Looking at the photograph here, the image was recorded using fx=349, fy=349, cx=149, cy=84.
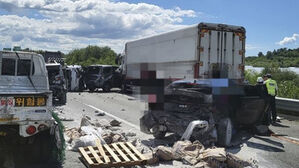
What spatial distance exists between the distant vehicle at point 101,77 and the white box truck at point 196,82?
2.99 feet

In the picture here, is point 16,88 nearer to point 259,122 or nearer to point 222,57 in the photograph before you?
point 259,122

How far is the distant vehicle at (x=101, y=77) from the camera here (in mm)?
25031

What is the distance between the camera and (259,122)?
9.49 m

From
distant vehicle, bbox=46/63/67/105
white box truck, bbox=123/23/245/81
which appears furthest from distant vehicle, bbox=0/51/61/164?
distant vehicle, bbox=46/63/67/105

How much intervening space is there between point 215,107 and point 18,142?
425cm

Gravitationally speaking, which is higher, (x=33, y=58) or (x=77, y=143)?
(x=33, y=58)

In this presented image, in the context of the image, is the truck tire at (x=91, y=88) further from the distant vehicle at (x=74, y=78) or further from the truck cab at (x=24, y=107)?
the truck cab at (x=24, y=107)

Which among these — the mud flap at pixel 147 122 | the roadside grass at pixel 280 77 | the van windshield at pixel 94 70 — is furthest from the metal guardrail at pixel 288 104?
the van windshield at pixel 94 70

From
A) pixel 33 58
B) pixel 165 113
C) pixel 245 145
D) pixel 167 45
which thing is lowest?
pixel 245 145

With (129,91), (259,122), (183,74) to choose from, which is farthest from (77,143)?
(129,91)

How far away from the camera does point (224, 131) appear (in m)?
7.95

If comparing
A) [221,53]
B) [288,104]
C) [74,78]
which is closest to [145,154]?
[288,104]

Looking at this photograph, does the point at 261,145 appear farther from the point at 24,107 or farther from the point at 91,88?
the point at 91,88

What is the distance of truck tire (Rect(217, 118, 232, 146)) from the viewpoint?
7.97 m
